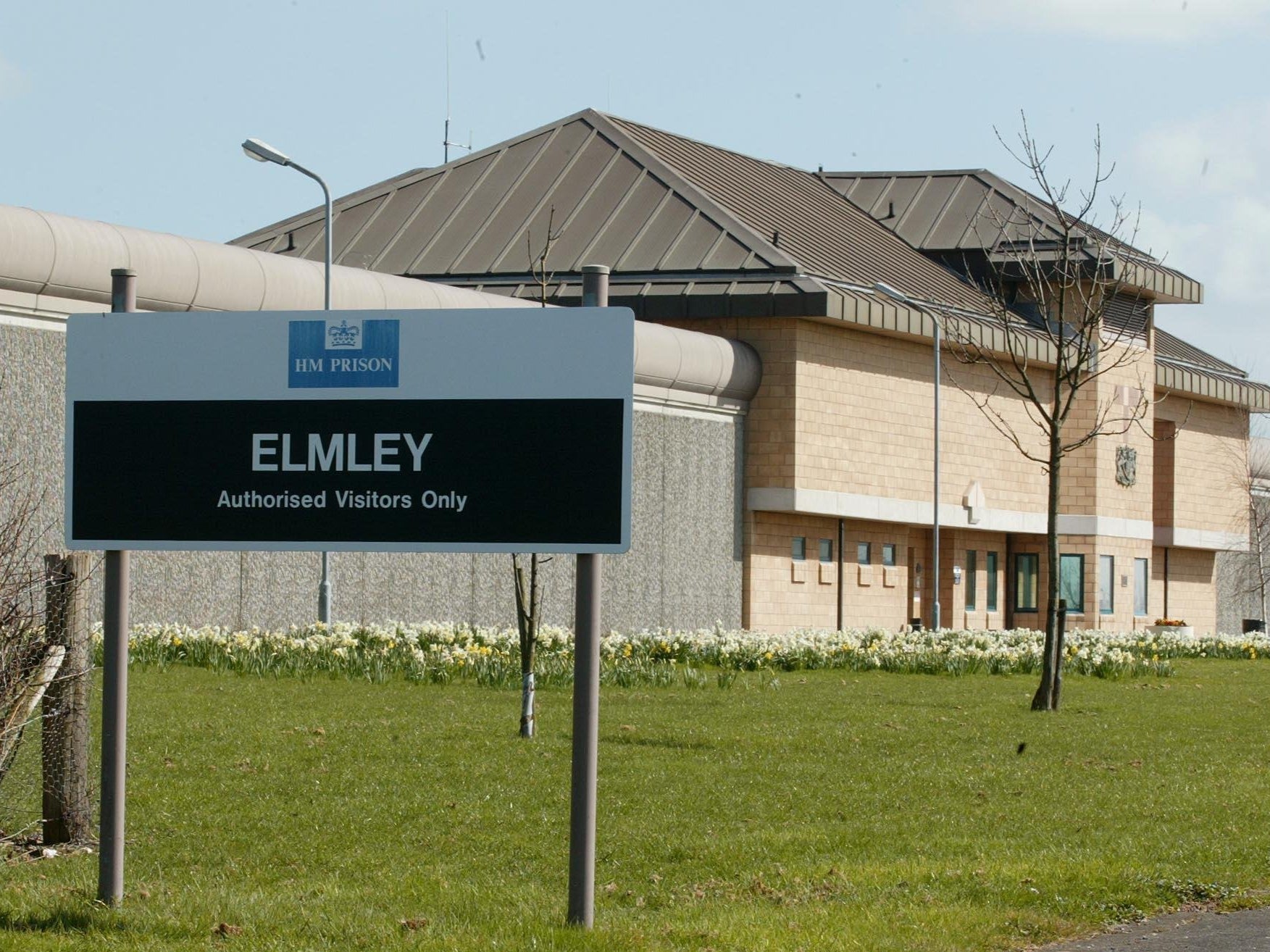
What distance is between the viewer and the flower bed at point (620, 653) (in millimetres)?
21031

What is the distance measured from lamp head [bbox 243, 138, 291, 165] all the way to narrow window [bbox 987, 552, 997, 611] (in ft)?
84.7

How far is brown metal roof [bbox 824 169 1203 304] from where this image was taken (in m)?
48.7

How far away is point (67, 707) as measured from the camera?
33.3 ft

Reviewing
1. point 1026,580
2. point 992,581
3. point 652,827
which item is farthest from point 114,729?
point 1026,580

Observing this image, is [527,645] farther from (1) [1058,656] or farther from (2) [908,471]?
(2) [908,471]

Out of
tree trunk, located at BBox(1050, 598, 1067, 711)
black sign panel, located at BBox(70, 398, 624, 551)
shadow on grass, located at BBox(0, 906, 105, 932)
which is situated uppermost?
black sign panel, located at BBox(70, 398, 624, 551)

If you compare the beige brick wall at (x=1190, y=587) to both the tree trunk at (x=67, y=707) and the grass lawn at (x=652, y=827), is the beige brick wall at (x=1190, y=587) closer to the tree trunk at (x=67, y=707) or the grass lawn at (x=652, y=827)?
the grass lawn at (x=652, y=827)

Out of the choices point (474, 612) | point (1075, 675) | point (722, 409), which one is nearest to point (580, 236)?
point (722, 409)

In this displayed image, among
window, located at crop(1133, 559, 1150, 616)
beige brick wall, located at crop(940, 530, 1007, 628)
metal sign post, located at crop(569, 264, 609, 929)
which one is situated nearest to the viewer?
metal sign post, located at crop(569, 264, 609, 929)

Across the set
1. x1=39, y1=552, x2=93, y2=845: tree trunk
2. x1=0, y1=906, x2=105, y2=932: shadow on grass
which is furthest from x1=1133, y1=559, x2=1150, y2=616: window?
x1=0, y1=906, x2=105, y2=932: shadow on grass

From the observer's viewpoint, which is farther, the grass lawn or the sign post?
the grass lawn

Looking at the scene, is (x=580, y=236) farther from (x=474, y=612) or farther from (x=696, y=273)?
(x=474, y=612)

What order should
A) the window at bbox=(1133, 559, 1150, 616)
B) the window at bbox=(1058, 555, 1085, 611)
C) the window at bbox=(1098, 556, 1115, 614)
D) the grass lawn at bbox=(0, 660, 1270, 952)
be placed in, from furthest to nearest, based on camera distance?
the window at bbox=(1133, 559, 1150, 616) → the window at bbox=(1098, 556, 1115, 614) → the window at bbox=(1058, 555, 1085, 611) → the grass lawn at bbox=(0, 660, 1270, 952)

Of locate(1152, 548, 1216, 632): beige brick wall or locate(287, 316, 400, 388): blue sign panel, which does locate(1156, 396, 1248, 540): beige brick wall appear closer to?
locate(1152, 548, 1216, 632): beige brick wall
